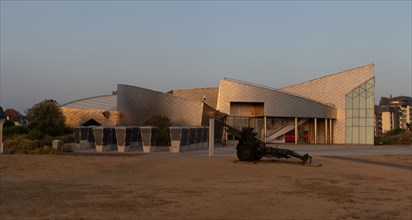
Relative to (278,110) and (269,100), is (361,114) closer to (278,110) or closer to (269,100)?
(278,110)

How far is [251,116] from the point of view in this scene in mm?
62875

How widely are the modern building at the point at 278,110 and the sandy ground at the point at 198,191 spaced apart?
37635 millimetres

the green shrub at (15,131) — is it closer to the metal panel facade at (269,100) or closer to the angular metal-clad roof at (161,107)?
the angular metal-clad roof at (161,107)

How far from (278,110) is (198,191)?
4857 centimetres

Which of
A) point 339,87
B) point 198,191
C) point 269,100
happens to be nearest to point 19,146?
point 198,191

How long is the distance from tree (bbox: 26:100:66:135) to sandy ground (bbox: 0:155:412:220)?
27240 millimetres

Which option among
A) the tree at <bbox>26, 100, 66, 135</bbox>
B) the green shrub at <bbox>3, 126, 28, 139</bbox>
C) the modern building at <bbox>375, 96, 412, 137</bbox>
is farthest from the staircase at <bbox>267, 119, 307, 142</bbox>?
the modern building at <bbox>375, 96, 412, 137</bbox>

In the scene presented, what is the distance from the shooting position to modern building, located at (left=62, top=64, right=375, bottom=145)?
5903 centimetres

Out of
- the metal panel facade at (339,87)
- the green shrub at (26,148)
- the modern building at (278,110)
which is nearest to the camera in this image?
the green shrub at (26,148)

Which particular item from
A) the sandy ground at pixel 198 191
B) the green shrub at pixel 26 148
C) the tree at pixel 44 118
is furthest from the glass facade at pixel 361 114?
the green shrub at pixel 26 148

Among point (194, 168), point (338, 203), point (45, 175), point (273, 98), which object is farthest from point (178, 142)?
point (273, 98)

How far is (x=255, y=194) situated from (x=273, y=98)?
48805 mm

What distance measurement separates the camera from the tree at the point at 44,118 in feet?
155

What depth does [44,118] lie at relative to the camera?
47.7 meters
